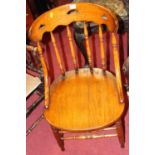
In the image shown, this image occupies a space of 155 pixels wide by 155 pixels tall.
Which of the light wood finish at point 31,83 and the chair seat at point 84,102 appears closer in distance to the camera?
the chair seat at point 84,102

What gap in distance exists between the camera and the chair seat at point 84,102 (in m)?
1.55

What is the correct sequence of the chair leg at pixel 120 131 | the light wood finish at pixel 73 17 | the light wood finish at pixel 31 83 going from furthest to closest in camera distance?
the light wood finish at pixel 31 83, the chair leg at pixel 120 131, the light wood finish at pixel 73 17

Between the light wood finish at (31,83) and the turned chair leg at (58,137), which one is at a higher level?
the light wood finish at (31,83)

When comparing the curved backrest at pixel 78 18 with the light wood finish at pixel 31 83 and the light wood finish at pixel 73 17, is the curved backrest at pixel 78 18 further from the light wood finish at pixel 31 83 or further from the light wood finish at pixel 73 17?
the light wood finish at pixel 31 83

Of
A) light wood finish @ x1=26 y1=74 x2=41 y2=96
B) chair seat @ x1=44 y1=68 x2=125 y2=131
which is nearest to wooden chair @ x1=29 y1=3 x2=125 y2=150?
chair seat @ x1=44 y1=68 x2=125 y2=131

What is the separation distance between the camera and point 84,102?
167 centimetres

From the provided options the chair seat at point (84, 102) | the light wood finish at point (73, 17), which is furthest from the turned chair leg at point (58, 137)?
the light wood finish at point (73, 17)

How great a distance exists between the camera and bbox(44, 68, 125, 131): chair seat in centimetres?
155

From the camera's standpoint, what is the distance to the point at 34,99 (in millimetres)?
2439

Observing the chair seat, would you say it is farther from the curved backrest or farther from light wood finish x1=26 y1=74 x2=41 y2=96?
light wood finish x1=26 y1=74 x2=41 y2=96

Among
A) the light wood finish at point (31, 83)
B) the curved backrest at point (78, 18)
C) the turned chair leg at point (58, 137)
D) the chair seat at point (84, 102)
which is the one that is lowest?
the turned chair leg at point (58, 137)
